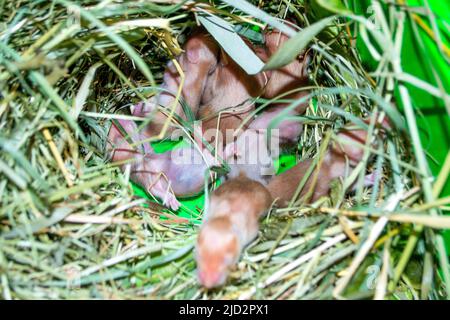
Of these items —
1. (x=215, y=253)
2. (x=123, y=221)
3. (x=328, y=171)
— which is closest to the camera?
(x=215, y=253)

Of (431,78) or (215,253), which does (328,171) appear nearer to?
(431,78)

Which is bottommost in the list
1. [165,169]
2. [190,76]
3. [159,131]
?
[165,169]

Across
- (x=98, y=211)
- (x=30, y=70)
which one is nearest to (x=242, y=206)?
(x=98, y=211)

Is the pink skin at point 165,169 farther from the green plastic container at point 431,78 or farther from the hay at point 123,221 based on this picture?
the green plastic container at point 431,78

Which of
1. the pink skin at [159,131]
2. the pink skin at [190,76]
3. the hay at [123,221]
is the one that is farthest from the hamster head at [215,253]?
the pink skin at [190,76]

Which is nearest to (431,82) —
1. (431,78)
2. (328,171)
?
(431,78)

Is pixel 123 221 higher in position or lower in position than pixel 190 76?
lower

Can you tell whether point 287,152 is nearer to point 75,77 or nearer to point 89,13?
point 75,77

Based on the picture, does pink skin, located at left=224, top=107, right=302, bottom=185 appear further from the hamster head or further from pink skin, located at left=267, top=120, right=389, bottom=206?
the hamster head

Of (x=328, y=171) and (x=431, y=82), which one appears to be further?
(x=328, y=171)
